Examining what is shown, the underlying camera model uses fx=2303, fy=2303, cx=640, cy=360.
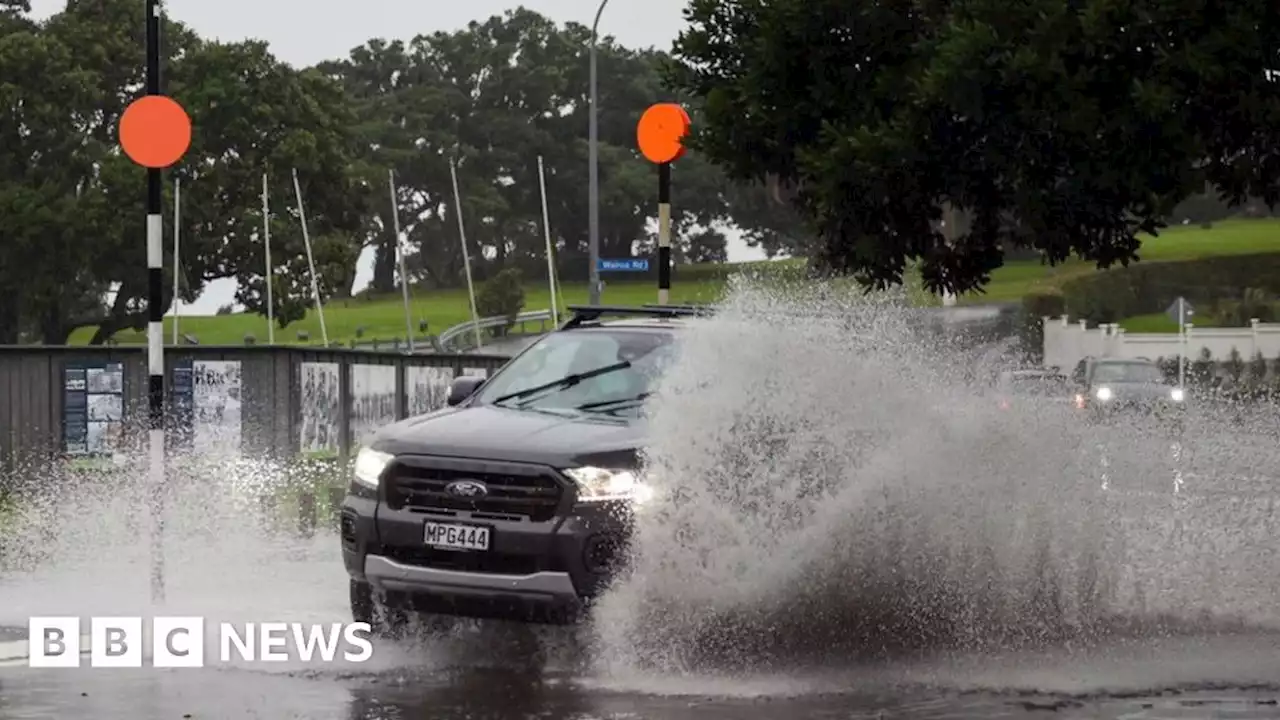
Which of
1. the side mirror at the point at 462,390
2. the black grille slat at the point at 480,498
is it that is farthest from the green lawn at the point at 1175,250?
the black grille slat at the point at 480,498

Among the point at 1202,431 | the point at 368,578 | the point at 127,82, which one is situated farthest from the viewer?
the point at 127,82

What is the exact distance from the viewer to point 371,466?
38.3ft

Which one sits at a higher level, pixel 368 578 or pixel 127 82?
pixel 127 82

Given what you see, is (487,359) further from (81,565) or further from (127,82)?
(127,82)

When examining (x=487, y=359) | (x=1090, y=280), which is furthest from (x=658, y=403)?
(x=1090, y=280)

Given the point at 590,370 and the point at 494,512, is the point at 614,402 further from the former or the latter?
the point at 494,512

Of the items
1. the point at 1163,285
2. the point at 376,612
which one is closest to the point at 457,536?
the point at 376,612

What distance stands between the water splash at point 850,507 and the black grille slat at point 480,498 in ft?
1.66

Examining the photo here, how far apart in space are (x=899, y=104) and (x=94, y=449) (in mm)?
12196

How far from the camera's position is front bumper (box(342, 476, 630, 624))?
11.0 metres

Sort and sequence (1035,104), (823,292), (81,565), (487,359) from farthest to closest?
(487,359) < (81,565) < (1035,104) < (823,292)

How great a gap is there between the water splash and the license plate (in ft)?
2.26

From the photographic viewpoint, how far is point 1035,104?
47.9 feet

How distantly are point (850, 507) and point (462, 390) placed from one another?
9.62ft
